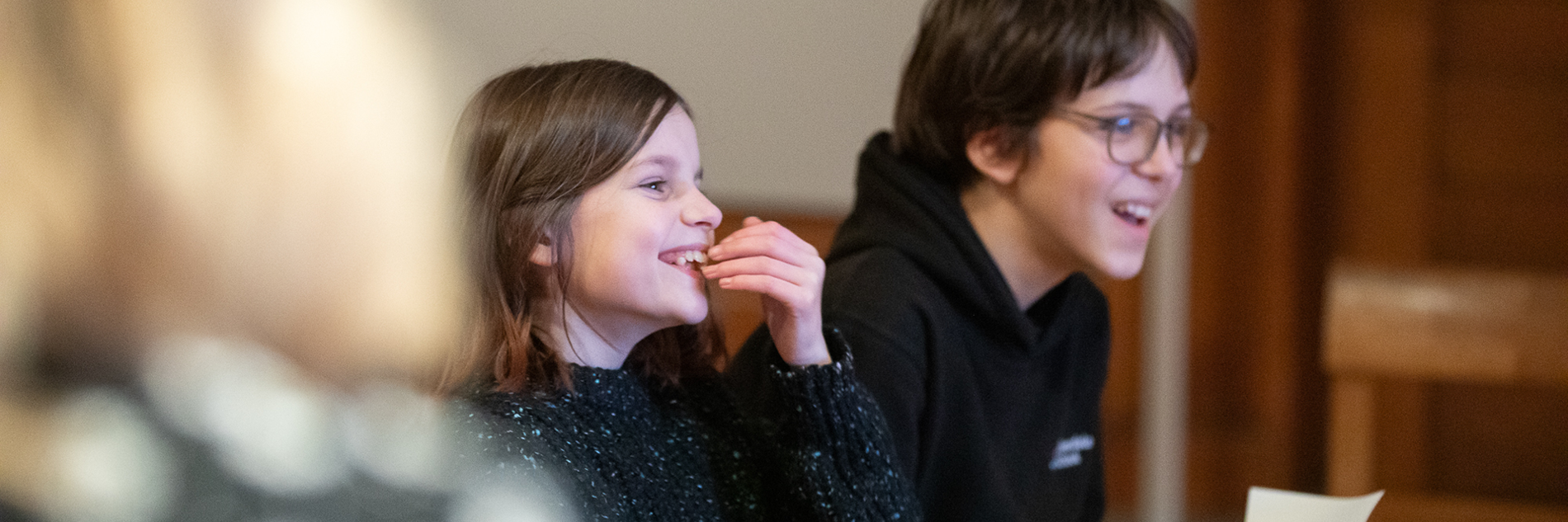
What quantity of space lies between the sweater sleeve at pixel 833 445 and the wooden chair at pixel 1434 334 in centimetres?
58

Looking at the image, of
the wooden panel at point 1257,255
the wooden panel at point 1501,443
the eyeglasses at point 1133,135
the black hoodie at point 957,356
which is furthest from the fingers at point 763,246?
the wooden panel at point 1501,443

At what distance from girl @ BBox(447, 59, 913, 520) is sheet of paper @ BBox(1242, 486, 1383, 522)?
0.71 feet

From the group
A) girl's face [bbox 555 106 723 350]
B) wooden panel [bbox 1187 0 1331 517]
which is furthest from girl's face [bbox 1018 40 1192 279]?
wooden panel [bbox 1187 0 1331 517]

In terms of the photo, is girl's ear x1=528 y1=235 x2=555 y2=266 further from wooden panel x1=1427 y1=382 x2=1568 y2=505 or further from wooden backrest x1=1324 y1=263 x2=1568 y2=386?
wooden panel x1=1427 y1=382 x2=1568 y2=505

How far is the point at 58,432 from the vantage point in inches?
12.5

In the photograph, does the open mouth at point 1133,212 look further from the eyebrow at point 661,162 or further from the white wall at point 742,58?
the eyebrow at point 661,162

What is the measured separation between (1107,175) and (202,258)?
732 mm

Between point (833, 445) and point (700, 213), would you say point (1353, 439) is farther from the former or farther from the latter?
point (700, 213)

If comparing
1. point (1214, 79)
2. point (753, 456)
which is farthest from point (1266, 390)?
point (753, 456)

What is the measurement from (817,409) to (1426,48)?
5.31 ft

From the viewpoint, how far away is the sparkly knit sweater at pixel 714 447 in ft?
2.06

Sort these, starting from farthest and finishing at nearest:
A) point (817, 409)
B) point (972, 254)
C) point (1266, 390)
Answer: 1. point (1266, 390)
2. point (972, 254)
3. point (817, 409)

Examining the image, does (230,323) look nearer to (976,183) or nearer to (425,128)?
(425,128)

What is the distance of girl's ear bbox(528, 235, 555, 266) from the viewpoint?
2.04 feet
